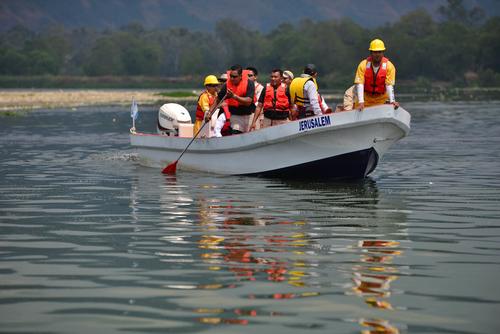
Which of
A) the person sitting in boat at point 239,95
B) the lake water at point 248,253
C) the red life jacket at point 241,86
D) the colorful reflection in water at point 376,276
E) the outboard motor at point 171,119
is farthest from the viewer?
the outboard motor at point 171,119

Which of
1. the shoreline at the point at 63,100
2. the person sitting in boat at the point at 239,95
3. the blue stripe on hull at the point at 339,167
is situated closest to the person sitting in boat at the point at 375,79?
the blue stripe on hull at the point at 339,167

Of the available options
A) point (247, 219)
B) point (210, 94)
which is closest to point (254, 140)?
point (210, 94)

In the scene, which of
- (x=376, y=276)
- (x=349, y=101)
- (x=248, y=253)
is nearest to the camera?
(x=376, y=276)

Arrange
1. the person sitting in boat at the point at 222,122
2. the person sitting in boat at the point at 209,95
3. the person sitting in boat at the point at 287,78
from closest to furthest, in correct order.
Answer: the person sitting in boat at the point at 287,78 < the person sitting in boat at the point at 209,95 < the person sitting in boat at the point at 222,122

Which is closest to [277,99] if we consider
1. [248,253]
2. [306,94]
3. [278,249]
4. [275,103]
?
[275,103]

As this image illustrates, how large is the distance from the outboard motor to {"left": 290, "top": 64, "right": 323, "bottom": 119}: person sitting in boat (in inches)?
160

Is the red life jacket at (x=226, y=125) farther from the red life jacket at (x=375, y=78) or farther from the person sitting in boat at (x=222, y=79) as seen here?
the red life jacket at (x=375, y=78)

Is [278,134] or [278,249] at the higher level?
[278,134]

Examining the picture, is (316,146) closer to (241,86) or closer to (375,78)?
(375,78)

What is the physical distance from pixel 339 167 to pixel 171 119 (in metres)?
5.52

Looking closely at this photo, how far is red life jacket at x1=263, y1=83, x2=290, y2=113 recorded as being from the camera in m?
23.2

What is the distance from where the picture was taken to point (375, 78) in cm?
2212

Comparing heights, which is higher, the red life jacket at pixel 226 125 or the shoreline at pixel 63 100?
the shoreline at pixel 63 100

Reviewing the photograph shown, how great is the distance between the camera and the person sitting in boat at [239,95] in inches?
927
